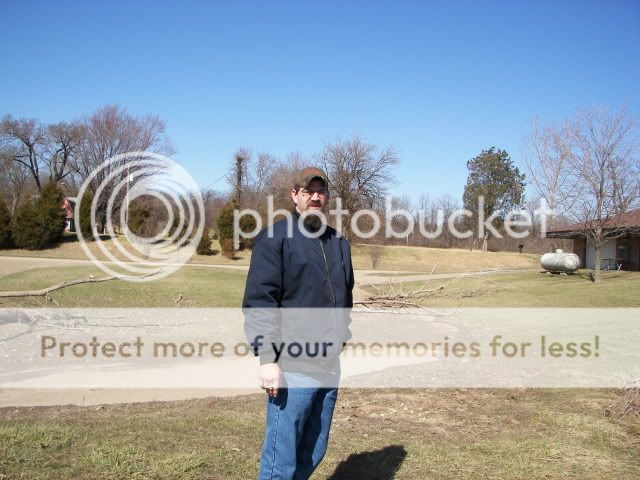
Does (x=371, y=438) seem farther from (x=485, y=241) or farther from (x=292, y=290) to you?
(x=485, y=241)

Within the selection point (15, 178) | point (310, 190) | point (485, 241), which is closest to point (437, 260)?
point (485, 241)

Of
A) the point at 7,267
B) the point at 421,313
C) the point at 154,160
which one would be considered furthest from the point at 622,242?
the point at 154,160

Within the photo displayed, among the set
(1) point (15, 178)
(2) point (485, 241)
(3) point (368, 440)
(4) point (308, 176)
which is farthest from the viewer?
(1) point (15, 178)

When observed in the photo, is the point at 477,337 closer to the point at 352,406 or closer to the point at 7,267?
the point at 352,406

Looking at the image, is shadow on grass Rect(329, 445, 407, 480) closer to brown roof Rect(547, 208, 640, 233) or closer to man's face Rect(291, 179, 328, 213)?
man's face Rect(291, 179, 328, 213)

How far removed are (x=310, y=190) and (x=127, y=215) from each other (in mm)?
35758

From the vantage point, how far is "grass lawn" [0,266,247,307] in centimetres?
1529

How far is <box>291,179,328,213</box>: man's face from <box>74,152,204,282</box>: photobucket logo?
72.7ft

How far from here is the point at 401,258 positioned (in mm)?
42781

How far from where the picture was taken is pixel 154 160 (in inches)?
1779

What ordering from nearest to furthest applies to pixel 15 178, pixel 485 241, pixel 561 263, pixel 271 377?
pixel 271 377 → pixel 561 263 → pixel 485 241 → pixel 15 178

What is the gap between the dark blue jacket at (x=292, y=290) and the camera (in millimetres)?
2508

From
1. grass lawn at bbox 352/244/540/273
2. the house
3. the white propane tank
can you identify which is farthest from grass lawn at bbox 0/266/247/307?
the house

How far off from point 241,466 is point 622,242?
34701 millimetres
